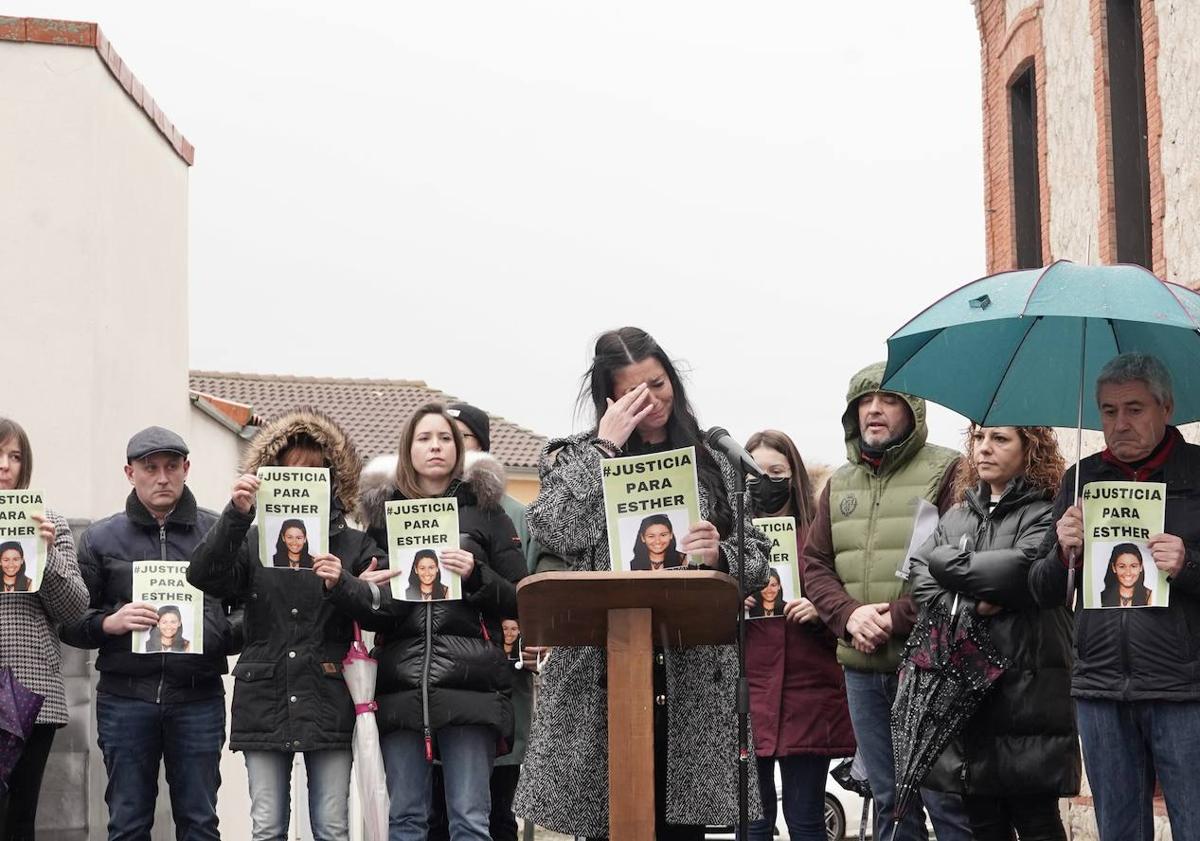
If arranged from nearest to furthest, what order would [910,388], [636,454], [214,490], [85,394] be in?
[636,454] < [910,388] < [85,394] < [214,490]

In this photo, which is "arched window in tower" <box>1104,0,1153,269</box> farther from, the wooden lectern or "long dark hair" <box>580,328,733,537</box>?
the wooden lectern

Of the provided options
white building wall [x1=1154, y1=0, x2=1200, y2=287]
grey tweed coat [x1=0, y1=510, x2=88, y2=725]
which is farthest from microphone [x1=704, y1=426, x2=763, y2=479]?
white building wall [x1=1154, y1=0, x2=1200, y2=287]

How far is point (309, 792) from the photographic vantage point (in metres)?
6.71

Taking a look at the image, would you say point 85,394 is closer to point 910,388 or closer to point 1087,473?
point 910,388

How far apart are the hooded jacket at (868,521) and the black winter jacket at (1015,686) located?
2.14 feet

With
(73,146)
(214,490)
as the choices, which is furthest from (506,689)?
(214,490)

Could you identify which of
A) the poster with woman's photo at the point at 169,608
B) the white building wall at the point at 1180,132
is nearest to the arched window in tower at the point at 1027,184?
the white building wall at the point at 1180,132

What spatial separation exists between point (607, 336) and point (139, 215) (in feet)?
17.5

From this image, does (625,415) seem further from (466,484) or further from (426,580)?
(466,484)

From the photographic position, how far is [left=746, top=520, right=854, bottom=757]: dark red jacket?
7.35 metres

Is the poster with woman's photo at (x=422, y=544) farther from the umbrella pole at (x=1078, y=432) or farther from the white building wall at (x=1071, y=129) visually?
the white building wall at (x=1071, y=129)

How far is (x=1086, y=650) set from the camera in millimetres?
5754

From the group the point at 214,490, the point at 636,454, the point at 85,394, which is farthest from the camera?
the point at 214,490

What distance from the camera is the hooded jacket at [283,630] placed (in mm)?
6582
